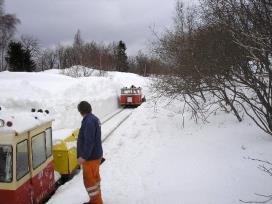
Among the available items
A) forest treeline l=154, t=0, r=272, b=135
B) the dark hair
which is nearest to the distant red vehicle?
forest treeline l=154, t=0, r=272, b=135

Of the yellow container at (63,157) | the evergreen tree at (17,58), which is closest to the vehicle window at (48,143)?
the yellow container at (63,157)

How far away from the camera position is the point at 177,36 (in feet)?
53.1

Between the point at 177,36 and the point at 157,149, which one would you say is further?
the point at 177,36

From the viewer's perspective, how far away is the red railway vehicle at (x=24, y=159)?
6.05 metres

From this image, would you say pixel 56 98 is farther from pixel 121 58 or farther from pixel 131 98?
pixel 121 58

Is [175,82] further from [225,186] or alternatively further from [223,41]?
[225,186]

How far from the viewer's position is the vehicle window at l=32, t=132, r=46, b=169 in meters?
6.99

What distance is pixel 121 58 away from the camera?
86.4 metres

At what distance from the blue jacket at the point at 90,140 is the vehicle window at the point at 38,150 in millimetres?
1150

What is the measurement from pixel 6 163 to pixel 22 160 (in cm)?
40

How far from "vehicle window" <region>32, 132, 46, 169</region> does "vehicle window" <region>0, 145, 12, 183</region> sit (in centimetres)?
82

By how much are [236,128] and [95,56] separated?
41219 millimetres

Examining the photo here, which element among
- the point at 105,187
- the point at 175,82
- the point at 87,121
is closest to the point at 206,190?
the point at 105,187

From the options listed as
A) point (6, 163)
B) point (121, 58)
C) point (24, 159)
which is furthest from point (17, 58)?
point (6, 163)
